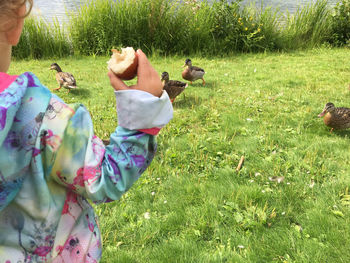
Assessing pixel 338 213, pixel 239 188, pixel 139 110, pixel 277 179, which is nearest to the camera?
pixel 139 110

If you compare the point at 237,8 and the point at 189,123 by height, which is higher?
the point at 237,8

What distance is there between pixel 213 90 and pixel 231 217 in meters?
4.92

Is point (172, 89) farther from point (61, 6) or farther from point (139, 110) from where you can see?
point (61, 6)

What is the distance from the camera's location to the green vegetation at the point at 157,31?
39.8 ft

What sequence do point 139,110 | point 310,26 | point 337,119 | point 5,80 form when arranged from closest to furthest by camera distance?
point 5,80
point 139,110
point 337,119
point 310,26

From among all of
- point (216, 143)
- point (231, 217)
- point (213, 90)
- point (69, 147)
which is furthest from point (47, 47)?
point (69, 147)

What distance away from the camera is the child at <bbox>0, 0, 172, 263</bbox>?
35.8 inches

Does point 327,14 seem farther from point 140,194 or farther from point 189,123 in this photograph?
point 140,194

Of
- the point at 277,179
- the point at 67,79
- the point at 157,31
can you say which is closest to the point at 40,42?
the point at 157,31

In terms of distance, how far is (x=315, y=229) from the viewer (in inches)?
112

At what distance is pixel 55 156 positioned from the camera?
0.96 meters

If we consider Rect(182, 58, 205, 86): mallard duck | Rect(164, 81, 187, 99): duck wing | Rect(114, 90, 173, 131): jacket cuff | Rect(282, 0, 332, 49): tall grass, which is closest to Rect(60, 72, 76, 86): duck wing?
Rect(164, 81, 187, 99): duck wing

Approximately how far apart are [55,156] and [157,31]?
11968mm

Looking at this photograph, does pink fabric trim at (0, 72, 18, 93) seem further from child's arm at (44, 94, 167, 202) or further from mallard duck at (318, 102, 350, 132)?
mallard duck at (318, 102, 350, 132)
